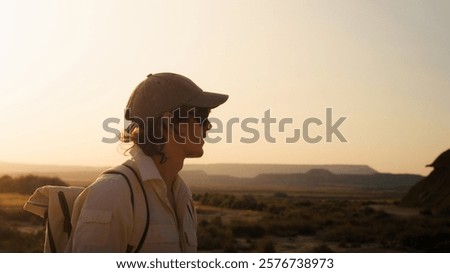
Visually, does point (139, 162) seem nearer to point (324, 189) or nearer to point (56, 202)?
point (56, 202)

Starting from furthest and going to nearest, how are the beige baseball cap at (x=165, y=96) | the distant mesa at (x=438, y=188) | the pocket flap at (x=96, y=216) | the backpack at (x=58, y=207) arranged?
the distant mesa at (x=438, y=188) → the beige baseball cap at (x=165, y=96) → the backpack at (x=58, y=207) → the pocket flap at (x=96, y=216)

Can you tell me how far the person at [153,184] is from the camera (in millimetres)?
2449

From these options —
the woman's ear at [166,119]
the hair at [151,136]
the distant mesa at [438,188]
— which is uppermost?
the woman's ear at [166,119]

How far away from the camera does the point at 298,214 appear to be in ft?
103

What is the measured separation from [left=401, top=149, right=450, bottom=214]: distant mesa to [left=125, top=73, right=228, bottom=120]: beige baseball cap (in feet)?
95.2

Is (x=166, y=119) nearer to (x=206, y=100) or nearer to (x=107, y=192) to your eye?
(x=206, y=100)

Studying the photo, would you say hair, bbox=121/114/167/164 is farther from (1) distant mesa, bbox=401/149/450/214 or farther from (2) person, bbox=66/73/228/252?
(1) distant mesa, bbox=401/149/450/214

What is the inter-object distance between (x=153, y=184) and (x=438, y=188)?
3110cm

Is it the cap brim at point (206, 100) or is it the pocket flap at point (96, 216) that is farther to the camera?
the cap brim at point (206, 100)

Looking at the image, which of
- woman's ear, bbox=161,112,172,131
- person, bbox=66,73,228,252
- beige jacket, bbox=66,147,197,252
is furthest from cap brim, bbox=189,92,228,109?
beige jacket, bbox=66,147,197,252

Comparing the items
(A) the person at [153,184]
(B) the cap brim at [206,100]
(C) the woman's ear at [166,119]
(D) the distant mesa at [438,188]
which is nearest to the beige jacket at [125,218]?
(A) the person at [153,184]

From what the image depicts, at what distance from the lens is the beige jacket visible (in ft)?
8.00

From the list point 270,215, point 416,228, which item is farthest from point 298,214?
point 416,228

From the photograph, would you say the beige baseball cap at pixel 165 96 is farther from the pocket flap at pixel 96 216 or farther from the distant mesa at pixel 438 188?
the distant mesa at pixel 438 188
